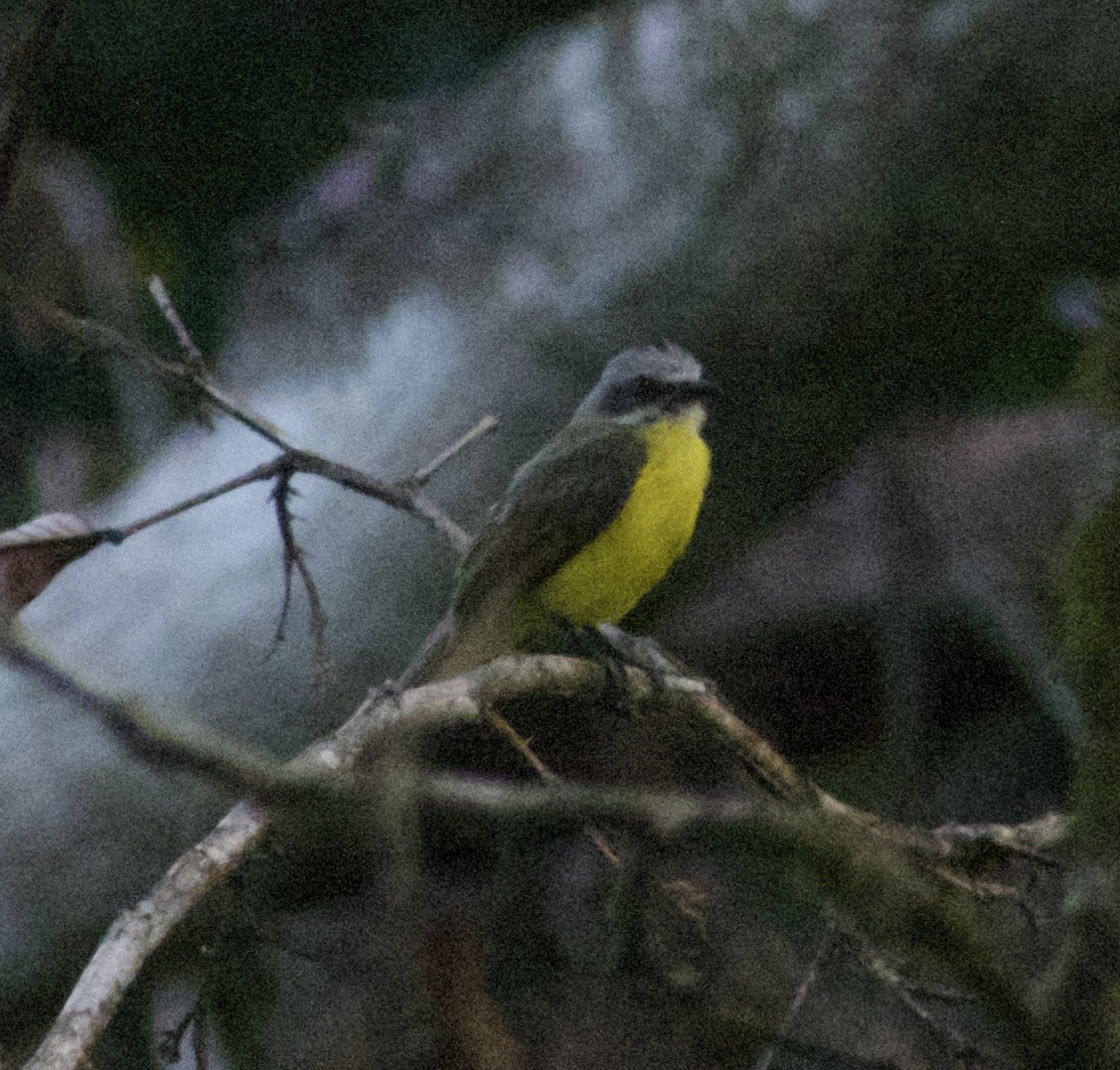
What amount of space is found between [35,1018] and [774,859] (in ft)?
1.63

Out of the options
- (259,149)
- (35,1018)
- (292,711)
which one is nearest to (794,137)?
(259,149)

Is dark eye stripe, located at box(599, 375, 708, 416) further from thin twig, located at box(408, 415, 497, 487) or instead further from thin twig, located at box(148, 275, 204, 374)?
thin twig, located at box(148, 275, 204, 374)

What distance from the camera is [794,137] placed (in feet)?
3.86

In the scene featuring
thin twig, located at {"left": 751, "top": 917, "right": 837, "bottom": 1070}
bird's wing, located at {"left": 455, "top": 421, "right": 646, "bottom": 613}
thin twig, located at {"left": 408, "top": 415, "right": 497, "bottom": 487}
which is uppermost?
thin twig, located at {"left": 408, "top": 415, "right": 497, "bottom": 487}

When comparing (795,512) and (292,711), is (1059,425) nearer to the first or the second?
(795,512)

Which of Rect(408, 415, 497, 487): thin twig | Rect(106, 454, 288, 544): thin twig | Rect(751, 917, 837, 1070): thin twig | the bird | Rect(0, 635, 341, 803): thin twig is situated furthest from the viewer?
A: the bird

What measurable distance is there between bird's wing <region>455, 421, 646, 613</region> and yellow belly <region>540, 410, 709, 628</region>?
0.04 feet

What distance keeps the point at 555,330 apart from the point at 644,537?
0.67 ft

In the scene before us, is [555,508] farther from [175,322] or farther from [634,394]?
[175,322]

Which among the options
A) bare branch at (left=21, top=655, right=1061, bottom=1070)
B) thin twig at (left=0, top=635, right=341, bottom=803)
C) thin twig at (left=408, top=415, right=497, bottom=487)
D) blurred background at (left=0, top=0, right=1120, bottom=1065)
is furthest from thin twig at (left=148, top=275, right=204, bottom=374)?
thin twig at (left=0, top=635, right=341, bottom=803)

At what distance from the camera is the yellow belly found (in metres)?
1.19

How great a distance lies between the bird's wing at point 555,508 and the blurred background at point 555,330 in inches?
1.2

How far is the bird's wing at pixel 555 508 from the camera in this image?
1134 mm

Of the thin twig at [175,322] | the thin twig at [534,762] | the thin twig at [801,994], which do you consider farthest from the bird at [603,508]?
the thin twig at [801,994]
